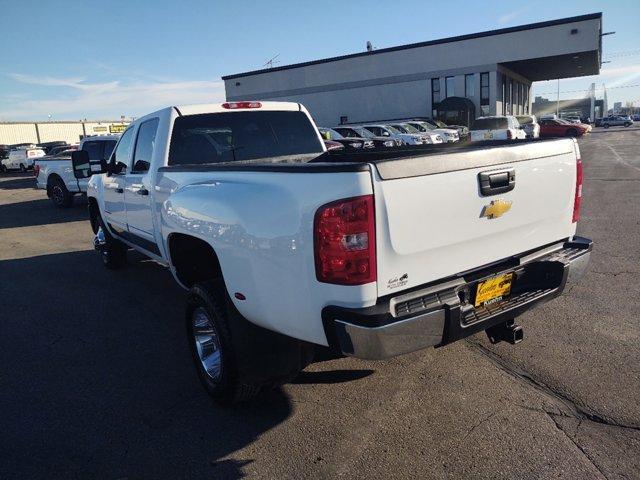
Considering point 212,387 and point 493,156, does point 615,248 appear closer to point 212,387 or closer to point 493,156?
point 493,156

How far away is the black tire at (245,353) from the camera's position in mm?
3119

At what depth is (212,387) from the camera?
3.47 m

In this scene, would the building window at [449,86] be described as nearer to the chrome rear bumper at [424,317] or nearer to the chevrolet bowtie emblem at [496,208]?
the chrome rear bumper at [424,317]

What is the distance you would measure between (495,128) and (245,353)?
22515 mm

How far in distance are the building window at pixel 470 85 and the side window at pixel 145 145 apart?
38153 millimetres

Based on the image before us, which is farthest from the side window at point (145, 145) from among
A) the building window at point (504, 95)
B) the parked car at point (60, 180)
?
the building window at point (504, 95)

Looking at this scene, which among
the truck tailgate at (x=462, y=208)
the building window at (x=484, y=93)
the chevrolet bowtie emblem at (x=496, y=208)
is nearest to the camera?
the truck tailgate at (x=462, y=208)

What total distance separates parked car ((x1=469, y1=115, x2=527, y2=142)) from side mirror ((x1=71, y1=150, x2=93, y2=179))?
1863 cm

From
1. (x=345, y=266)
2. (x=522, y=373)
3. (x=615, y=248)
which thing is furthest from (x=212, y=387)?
(x=615, y=248)

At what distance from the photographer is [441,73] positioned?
39969 mm


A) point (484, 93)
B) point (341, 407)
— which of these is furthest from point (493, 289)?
point (484, 93)

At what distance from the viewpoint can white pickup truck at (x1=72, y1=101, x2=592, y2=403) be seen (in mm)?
2449

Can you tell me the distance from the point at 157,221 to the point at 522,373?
329 cm

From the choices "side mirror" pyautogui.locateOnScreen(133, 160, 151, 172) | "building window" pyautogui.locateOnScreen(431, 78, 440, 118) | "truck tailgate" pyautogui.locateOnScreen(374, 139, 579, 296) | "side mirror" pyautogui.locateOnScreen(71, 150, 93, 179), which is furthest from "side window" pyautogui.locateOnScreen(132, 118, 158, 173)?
"building window" pyautogui.locateOnScreen(431, 78, 440, 118)
